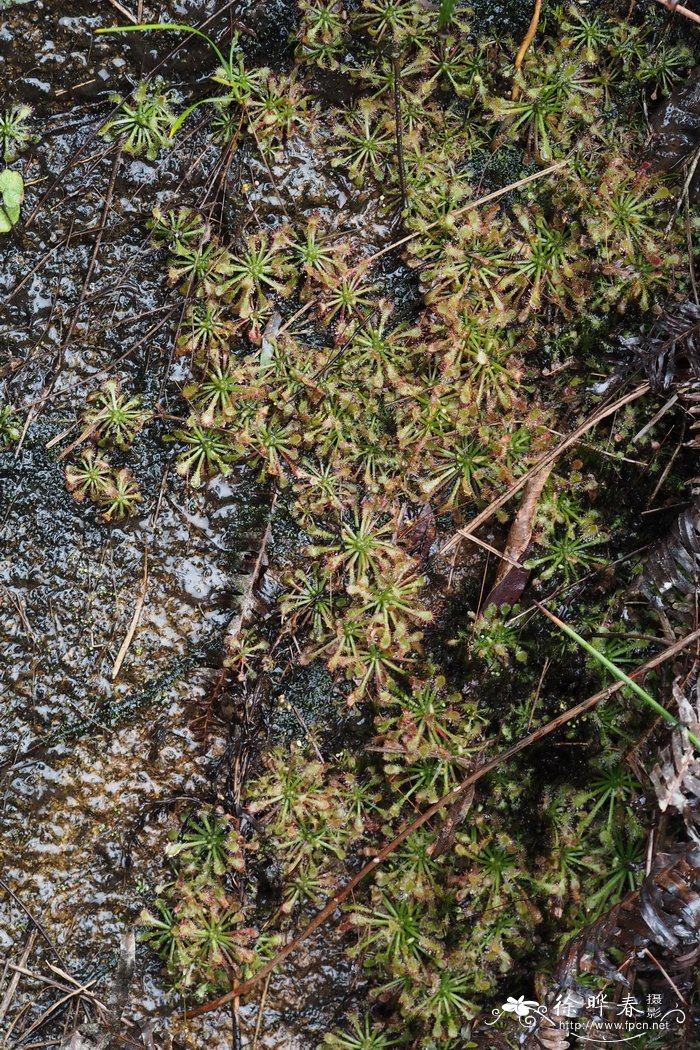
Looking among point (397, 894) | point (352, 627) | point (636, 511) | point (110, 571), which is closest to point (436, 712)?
point (352, 627)

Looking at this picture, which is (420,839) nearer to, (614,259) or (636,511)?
(636,511)

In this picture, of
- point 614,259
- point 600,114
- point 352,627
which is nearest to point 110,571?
point 352,627

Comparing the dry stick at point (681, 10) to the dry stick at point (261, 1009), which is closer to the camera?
the dry stick at point (681, 10)

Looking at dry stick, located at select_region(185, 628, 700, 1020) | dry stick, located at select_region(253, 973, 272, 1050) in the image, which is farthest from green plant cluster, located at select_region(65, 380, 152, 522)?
dry stick, located at select_region(253, 973, 272, 1050)

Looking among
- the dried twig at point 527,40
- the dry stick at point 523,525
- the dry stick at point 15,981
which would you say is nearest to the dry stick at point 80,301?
the dried twig at point 527,40

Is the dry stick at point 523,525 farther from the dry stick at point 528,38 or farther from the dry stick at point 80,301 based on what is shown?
the dry stick at point 80,301

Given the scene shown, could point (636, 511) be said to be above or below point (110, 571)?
above

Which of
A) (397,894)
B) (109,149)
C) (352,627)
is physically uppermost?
(109,149)
